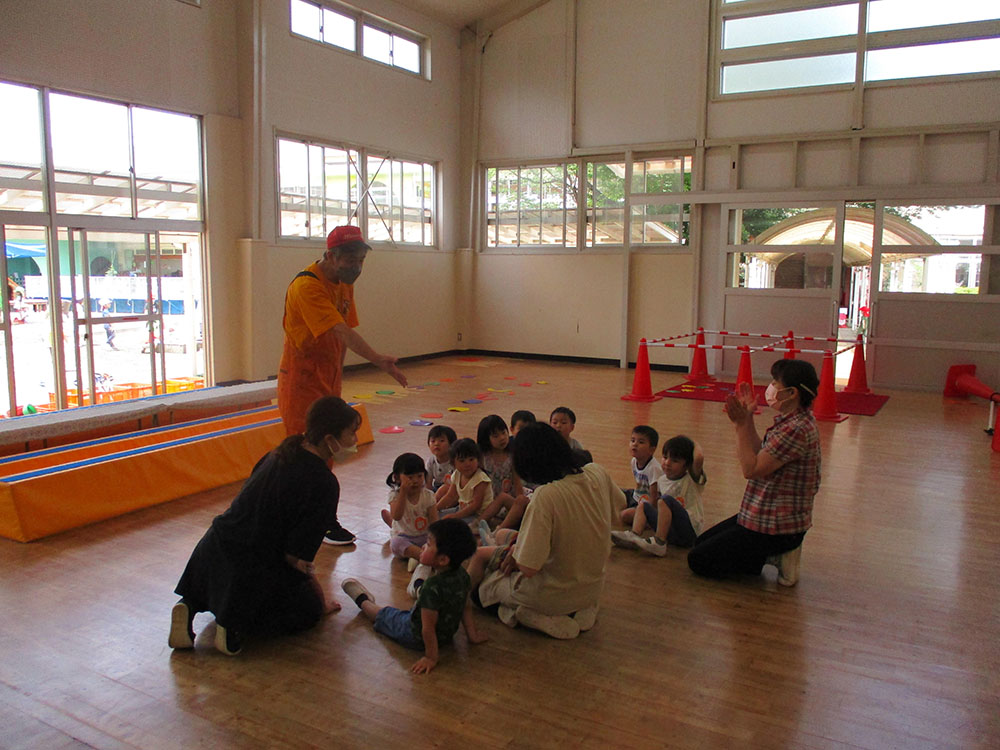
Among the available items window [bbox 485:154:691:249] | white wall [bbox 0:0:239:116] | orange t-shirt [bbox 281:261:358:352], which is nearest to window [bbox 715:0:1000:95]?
window [bbox 485:154:691:249]

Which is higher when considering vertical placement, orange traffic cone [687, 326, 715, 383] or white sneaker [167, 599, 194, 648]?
orange traffic cone [687, 326, 715, 383]

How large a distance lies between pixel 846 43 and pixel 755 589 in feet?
28.5

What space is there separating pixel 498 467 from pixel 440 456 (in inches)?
12.8

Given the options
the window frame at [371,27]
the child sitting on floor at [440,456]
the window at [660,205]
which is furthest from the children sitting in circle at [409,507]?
the window at [660,205]

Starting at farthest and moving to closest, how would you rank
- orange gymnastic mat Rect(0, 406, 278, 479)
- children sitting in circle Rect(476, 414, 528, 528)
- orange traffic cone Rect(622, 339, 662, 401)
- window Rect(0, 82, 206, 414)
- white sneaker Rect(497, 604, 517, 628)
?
orange traffic cone Rect(622, 339, 662, 401) < window Rect(0, 82, 206, 414) < orange gymnastic mat Rect(0, 406, 278, 479) < children sitting in circle Rect(476, 414, 528, 528) < white sneaker Rect(497, 604, 517, 628)

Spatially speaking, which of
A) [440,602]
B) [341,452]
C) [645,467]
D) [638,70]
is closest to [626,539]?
[645,467]

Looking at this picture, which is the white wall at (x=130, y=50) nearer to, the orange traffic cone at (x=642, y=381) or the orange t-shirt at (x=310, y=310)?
the orange t-shirt at (x=310, y=310)

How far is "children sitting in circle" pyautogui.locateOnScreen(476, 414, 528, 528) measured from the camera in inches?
161

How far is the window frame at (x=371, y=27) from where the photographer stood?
1007 centimetres

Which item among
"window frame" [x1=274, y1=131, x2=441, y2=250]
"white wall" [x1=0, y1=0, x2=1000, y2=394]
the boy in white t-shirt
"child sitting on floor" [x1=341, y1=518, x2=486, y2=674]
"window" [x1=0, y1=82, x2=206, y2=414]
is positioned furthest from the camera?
"window frame" [x1=274, y1=131, x2=441, y2=250]

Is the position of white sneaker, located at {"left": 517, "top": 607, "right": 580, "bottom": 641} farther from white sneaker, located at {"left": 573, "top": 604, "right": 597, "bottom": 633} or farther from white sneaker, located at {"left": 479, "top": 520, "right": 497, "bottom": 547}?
white sneaker, located at {"left": 479, "top": 520, "right": 497, "bottom": 547}

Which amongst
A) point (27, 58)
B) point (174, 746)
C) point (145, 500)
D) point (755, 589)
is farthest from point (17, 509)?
point (27, 58)

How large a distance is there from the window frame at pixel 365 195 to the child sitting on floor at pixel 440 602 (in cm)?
773

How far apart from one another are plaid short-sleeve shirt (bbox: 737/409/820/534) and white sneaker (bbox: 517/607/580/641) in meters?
1.02
